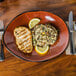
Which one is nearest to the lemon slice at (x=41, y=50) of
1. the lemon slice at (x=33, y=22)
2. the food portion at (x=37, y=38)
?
the food portion at (x=37, y=38)

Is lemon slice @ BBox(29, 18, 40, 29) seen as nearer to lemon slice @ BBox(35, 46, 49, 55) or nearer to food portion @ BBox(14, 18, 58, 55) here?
food portion @ BBox(14, 18, 58, 55)

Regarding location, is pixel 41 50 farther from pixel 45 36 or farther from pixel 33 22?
pixel 33 22

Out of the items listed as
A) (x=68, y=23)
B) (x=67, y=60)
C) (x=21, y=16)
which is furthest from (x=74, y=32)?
(x=21, y=16)

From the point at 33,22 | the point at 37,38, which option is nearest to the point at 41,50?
the point at 37,38

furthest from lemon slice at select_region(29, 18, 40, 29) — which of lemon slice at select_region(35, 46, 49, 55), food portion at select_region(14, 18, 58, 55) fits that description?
lemon slice at select_region(35, 46, 49, 55)

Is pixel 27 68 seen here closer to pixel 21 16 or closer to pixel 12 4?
pixel 21 16

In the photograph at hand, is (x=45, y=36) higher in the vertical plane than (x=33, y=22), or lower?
lower
